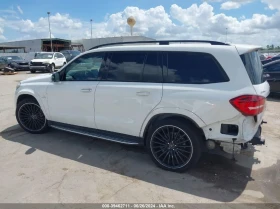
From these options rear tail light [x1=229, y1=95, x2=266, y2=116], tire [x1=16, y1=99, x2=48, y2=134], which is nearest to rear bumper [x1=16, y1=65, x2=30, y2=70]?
tire [x1=16, y1=99, x2=48, y2=134]

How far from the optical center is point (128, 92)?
12.4 feet

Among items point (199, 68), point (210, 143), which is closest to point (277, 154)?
point (210, 143)

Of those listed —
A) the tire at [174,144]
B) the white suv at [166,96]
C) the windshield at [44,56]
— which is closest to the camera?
the white suv at [166,96]

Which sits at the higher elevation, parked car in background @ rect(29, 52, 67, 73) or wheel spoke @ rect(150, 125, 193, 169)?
parked car in background @ rect(29, 52, 67, 73)

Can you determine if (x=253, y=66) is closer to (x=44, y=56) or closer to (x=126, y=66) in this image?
(x=126, y=66)

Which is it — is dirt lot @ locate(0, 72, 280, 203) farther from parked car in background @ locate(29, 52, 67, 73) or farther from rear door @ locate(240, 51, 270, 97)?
parked car in background @ locate(29, 52, 67, 73)

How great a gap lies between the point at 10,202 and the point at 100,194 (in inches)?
42.0

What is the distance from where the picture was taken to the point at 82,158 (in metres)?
4.14

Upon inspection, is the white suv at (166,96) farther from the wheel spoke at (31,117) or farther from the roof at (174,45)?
the wheel spoke at (31,117)

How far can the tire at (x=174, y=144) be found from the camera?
345 cm

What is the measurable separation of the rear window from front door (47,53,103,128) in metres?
2.27

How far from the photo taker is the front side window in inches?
166

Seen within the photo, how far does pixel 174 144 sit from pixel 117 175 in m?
0.95

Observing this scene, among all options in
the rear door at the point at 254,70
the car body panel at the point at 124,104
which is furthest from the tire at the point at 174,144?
the rear door at the point at 254,70
